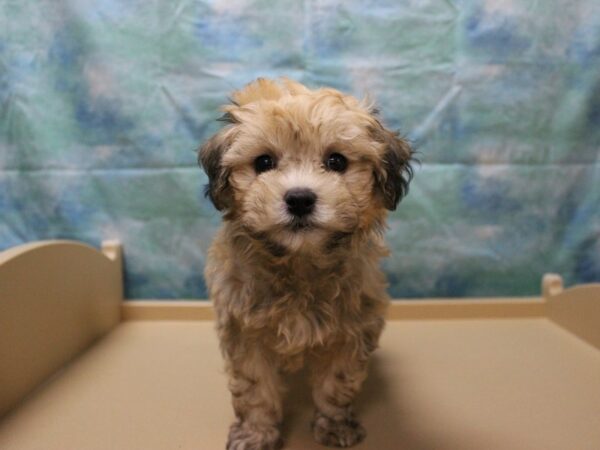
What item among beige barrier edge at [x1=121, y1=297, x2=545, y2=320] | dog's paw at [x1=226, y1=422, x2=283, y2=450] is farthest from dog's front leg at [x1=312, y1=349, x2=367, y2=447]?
beige barrier edge at [x1=121, y1=297, x2=545, y2=320]

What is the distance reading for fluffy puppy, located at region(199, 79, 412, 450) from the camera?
140cm

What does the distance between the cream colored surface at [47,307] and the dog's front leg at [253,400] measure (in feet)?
2.57

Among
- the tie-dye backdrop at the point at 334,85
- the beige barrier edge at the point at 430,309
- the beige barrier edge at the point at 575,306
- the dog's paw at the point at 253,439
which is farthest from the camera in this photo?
the beige barrier edge at the point at 430,309

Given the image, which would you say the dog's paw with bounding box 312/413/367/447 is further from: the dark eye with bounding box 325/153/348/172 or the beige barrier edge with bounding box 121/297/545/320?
the beige barrier edge with bounding box 121/297/545/320

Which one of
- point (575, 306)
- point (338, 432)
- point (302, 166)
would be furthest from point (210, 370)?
point (575, 306)

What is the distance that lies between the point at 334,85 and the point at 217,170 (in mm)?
1096

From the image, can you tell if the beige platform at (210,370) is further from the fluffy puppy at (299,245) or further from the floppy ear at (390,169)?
the floppy ear at (390,169)

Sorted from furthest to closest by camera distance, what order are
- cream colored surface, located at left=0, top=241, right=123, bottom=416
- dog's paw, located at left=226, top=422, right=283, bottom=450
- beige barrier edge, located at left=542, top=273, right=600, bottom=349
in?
beige barrier edge, located at left=542, top=273, right=600, bottom=349, cream colored surface, located at left=0, top=241, right=123, bottom=416, dog's paw, located at left=226, top=422, right=283, bottom=450

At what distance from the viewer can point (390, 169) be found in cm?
156

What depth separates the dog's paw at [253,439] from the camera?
1.60m

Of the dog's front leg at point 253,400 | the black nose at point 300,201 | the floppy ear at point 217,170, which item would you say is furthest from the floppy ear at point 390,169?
the dog's front leg at point 253,400

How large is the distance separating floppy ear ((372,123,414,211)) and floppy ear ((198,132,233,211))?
1.39 ft

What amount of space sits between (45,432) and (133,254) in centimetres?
108

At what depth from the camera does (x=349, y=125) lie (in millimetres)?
1462
